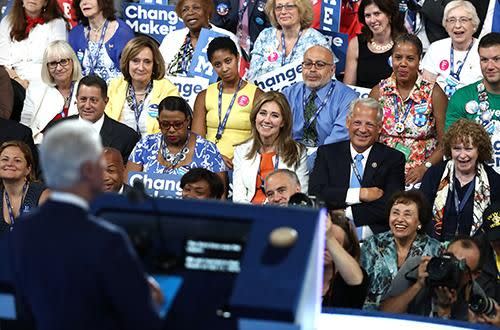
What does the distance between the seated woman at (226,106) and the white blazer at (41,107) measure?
1037 millimetres

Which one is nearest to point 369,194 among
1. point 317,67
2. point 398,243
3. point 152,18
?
point 398,243

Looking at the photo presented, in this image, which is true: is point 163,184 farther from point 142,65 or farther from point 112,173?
point 142,65

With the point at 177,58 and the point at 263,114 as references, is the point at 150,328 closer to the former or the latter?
the point at 263,114

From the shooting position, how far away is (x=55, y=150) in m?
3.35

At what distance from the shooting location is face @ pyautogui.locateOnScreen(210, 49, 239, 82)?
8.67 metres

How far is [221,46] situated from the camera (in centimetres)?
880

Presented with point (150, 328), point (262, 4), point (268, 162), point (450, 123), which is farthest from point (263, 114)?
point (150, 328)

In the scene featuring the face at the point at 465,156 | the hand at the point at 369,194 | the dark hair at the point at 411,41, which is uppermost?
the dark hair at the point at 411,41

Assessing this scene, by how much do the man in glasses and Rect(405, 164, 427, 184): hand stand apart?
0.57 m

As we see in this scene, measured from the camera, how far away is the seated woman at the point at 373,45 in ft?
29.5

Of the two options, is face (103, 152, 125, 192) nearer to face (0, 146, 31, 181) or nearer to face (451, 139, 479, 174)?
face (0, 146, 31, 181)

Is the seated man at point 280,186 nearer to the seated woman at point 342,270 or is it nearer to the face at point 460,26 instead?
Answer: the seated woman at point 342,270

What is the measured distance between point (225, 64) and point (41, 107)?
1494mm

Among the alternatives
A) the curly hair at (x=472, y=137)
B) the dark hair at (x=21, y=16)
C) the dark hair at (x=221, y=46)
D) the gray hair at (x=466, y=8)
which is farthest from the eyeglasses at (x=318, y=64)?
the dark hair at (x=21, y=16)
